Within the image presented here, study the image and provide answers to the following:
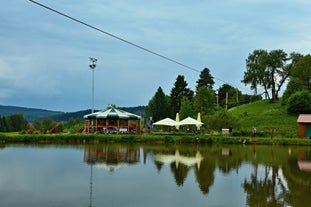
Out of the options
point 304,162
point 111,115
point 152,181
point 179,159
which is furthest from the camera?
point 111,115

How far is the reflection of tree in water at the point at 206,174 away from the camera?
47.1ft

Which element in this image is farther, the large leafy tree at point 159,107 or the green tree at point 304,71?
the large leafy tree at point 159,107

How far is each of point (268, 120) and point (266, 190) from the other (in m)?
36.7

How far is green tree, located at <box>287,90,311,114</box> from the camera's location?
1879 inches

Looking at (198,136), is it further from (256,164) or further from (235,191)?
(235,191)

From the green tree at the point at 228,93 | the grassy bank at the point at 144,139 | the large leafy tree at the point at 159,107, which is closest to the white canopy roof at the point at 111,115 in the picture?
A: the grassy bank at the point at 144,139

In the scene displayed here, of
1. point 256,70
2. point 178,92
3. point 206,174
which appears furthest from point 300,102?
point 206,174

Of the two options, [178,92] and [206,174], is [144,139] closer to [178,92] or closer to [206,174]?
[206,174]

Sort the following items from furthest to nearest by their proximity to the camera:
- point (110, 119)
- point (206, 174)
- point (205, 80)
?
point (205, 80)
point (110, 119)
point (206, 174)

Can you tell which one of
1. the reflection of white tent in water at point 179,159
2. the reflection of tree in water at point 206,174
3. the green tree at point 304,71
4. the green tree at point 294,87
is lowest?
the reflection of tree in water at point 206,174

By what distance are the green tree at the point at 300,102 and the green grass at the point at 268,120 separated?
1.00 metres

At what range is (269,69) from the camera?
5803 cm

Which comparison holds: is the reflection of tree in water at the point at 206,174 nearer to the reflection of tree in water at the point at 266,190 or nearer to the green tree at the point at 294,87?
the reflection of tree in water at the point at 266,190

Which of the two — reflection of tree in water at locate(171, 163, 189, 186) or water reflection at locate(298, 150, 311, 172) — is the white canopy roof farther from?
reflection of tree in water at locate(171, 163, 189, 186)
